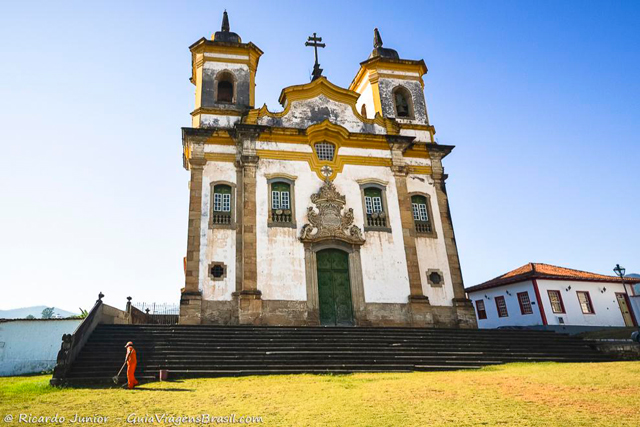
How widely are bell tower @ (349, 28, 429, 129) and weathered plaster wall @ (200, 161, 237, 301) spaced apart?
745 centimetres

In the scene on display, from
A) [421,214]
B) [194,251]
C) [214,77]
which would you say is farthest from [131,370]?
[214,77]

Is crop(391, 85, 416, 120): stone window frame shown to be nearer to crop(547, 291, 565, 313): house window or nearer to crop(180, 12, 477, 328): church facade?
crop(180, 12, 477, 328): church facade

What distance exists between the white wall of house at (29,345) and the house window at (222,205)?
5.51 meters

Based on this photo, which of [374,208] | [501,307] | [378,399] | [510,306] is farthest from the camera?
[501,307]

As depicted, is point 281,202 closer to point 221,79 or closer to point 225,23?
point 221,79

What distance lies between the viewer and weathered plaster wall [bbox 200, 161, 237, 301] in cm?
1425

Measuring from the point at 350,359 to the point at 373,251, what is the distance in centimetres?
608

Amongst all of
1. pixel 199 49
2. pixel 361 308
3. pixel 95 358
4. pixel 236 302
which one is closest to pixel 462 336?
pixel 361 308

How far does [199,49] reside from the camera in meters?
18.4

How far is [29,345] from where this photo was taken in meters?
13.0

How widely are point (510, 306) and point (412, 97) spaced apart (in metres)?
11.3

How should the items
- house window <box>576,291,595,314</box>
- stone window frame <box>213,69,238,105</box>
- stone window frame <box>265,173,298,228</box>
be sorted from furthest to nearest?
house window <box>576,291,595,314</box> < stone window frame <box>213,69,238,105</box> < stone window frame <box>265,173,298,228</box>

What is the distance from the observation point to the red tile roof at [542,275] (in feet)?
68.3

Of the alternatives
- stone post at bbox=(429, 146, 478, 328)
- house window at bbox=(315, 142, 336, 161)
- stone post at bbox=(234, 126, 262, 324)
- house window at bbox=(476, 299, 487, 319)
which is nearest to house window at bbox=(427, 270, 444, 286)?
stone post at bbox=(429, 146, 478, 328)
